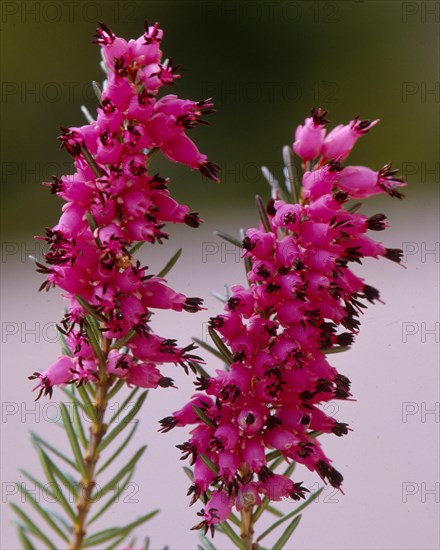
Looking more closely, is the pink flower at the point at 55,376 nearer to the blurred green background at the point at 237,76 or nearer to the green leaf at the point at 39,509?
the green leaf at the point at 39,509

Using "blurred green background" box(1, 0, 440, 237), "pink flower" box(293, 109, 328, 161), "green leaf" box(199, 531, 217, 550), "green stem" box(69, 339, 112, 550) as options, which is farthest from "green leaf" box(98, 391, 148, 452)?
"blurred green background" box(1, 0, 440, 237)

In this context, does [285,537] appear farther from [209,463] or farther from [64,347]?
[64,347]

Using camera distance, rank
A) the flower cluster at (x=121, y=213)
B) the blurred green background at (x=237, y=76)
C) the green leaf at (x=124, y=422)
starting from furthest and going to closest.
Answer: the blurred green background at (x=237, y=76) → the green leaf at (x=124, y=422) → the flower cluster at (x=121, y=213)

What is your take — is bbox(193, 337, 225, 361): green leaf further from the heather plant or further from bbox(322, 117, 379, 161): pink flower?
bbox(322, 117, 379, 161): pink flower

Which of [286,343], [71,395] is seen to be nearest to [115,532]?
[71,395]

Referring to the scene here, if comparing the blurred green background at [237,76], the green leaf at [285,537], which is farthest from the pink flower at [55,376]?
the blurred green background at [237,76]

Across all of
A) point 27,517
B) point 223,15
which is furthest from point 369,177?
point 223,15

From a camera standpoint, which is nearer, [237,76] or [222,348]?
[222,348]

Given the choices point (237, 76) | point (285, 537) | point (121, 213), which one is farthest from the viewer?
point (237, 76)
